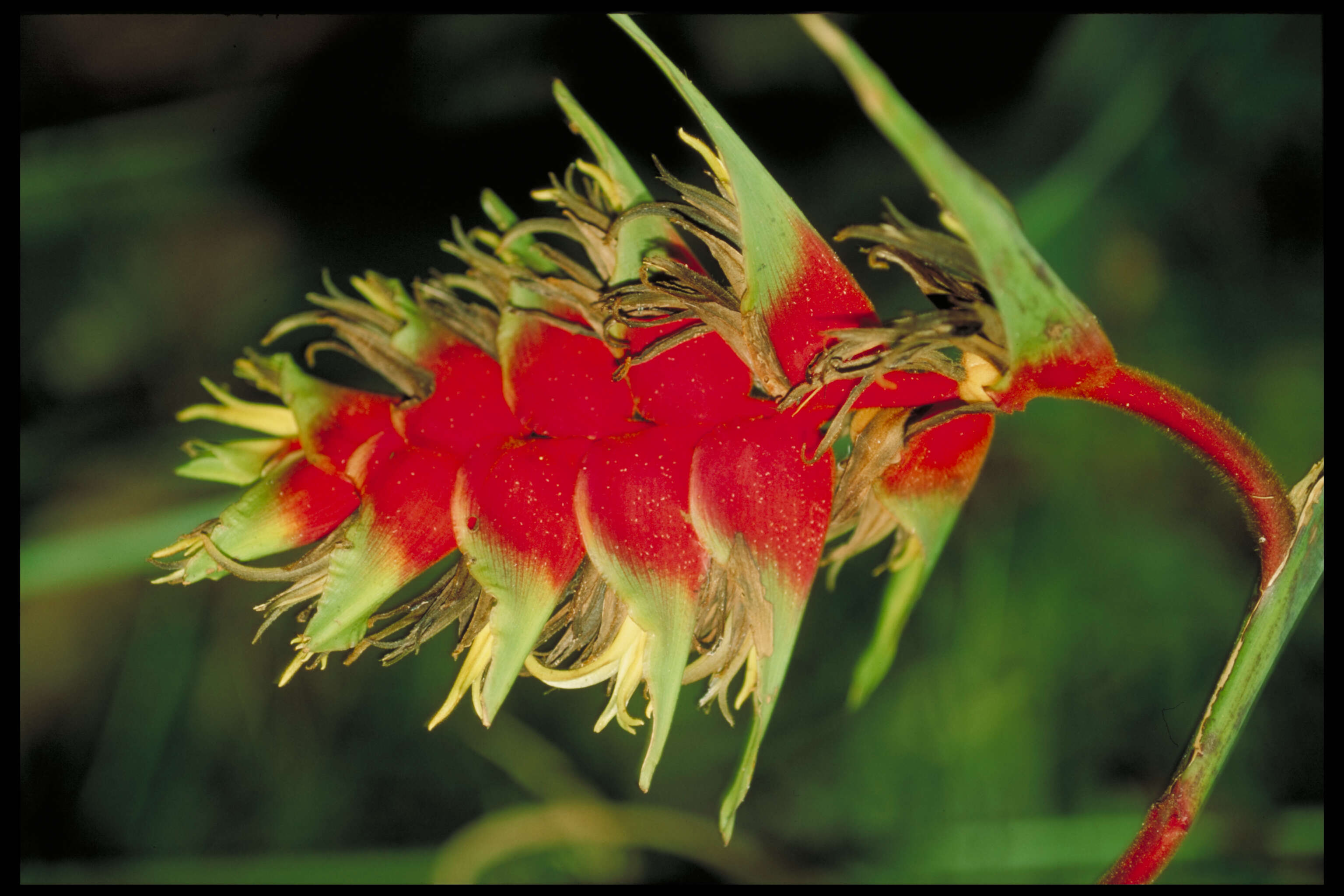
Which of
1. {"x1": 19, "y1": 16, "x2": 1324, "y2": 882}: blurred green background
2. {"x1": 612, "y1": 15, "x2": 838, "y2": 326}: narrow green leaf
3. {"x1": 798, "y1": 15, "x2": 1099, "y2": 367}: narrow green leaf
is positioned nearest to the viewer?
{"x1": 798, "y1": 15, "x2": 1099, "y2": 367}: narrow green leaf

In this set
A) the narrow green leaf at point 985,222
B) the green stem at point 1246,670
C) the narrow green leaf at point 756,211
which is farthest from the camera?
the green stem at point 1246,670

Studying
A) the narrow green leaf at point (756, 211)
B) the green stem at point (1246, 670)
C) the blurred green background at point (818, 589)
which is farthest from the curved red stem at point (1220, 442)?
the blurred green background at point (818, 589)

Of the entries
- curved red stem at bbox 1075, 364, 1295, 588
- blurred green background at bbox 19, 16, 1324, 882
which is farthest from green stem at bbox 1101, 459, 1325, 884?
blurred green background at bbox 19, 16, 1324, 882

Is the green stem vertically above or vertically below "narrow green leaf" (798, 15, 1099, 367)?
below

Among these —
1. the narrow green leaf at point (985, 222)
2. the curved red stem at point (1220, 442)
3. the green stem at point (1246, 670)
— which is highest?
the narrow green leaf at point (985, 222)

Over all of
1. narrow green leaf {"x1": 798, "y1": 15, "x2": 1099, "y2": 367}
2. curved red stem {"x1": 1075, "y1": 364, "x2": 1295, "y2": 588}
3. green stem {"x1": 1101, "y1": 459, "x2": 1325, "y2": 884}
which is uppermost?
narrow green leaf {"x1": 798, "y1": 15, "x2": 1099, "y2": 367}

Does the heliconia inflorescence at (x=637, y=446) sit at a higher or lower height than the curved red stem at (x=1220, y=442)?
higher

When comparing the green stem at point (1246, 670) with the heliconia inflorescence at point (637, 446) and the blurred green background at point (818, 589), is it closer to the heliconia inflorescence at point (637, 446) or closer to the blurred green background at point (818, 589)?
the heliconia inflorescence at point (637, 446)

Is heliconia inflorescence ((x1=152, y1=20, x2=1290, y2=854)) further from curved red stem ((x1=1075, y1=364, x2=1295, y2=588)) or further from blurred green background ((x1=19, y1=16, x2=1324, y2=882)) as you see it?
blurred green background ((x1=19, y1=16, x2=1324, y2=882))

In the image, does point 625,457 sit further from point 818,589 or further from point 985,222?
point 818,589

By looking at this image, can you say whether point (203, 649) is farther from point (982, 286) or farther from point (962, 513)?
point (982, 286)
